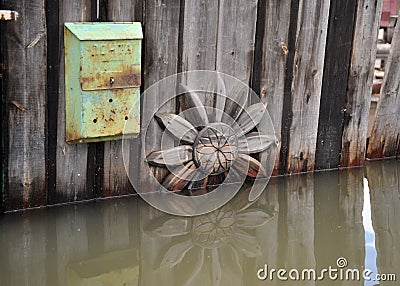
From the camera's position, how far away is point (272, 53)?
16.4ft

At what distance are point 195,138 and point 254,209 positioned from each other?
2.01 feet

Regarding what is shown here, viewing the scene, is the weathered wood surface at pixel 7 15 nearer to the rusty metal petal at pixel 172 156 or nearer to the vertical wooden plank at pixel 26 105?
the vertical wooden plank at pixel 26 105

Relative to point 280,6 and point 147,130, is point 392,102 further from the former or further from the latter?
point 147,130

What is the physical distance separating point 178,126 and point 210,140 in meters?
0.26

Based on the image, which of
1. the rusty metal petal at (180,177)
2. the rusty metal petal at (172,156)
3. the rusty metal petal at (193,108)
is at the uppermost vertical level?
the rusty metal petal at (193,108)

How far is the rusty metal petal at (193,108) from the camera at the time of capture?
473cm

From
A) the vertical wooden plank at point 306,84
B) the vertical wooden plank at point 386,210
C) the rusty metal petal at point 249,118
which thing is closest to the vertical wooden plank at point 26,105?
the rusty metal petal at point 249,118

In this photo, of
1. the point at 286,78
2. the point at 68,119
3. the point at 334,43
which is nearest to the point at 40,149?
the point at 68,119

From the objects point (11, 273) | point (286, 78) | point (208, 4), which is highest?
point (208, 4)

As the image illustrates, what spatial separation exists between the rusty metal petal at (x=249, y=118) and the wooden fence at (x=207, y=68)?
11cm

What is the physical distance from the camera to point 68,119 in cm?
432

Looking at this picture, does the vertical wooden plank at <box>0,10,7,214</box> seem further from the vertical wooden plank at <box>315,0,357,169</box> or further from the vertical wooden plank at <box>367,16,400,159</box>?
the vertical wooden plank at <box>367,16,400,159</box>

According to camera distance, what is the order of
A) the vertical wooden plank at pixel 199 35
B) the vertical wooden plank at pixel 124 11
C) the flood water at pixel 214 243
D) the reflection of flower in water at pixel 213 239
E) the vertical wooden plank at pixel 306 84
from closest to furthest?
the flood water at pixel 214 243 < the reflection of flower in water at pixel 213 239 < the vertical wooden plank at pixel 124 11 < the vertical wooden plank at pixel 199 35 < the vertical wooden plank at pixel 306 84

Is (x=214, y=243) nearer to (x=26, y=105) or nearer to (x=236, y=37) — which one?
(x=26, y=105)
